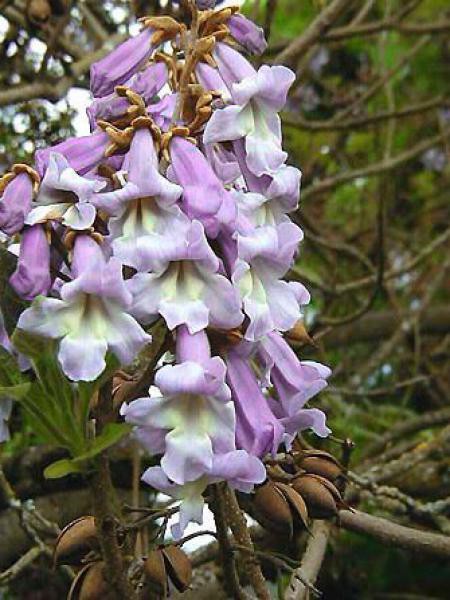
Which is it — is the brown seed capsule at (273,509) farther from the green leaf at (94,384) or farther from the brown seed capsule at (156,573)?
the green leaf at (94,384)

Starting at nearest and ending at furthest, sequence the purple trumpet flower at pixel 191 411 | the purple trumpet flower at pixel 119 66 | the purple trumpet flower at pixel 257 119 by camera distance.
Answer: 1. the purple trumpet flower at pixel 191 411
2. the purple trumpet flower at pixel 257 119
3. the purple trumpet flower at pixel 119 66

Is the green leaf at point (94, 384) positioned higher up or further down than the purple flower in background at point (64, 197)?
further down

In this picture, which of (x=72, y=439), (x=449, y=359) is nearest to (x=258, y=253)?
(x=72, y=439)

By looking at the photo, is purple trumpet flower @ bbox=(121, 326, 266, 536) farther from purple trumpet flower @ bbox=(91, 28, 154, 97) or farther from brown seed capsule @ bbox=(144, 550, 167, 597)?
purple trumpet flower @ bbox=(91, 28, 154, 97)

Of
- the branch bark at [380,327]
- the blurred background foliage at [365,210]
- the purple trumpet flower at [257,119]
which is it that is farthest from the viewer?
the branch bark at [380,327]

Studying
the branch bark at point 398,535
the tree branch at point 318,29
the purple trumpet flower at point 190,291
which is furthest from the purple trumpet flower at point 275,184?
the tree branch at point 318,29

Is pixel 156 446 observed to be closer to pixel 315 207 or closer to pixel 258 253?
pixel 258 253

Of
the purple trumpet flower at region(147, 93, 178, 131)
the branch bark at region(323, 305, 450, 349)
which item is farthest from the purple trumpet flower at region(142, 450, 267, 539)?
the branch bark at region(323, 305, 450, 349)
